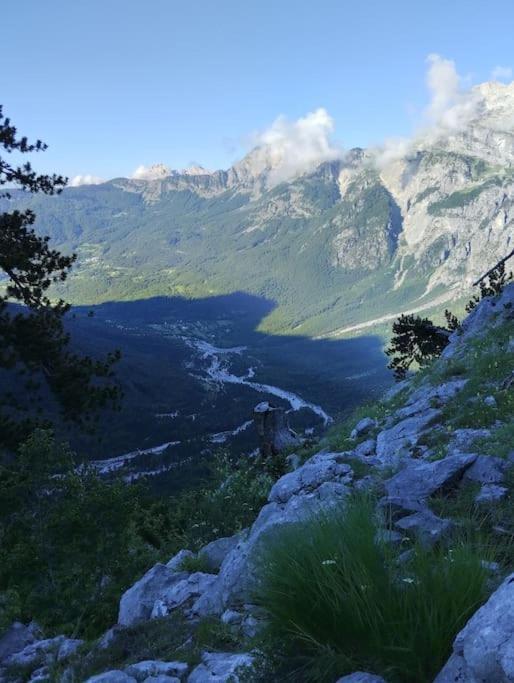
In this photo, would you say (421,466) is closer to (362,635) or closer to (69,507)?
(362,635)

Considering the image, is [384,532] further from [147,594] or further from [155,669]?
[147,594]

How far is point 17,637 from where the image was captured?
1352cm

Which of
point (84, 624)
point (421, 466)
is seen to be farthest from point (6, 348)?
point (421, 466)

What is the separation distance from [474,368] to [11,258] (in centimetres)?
1790

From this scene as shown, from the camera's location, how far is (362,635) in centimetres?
432

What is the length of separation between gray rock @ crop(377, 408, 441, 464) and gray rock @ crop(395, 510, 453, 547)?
5355 millimetres

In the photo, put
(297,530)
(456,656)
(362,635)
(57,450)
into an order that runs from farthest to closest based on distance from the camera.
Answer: (57,450)
(297,530)
(362,635)
(456,656)

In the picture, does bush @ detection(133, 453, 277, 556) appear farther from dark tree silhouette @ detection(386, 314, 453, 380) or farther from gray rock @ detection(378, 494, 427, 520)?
dark tree silhouette @ detection(386, 314, 453, 380)

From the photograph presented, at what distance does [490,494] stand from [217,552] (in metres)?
6.21

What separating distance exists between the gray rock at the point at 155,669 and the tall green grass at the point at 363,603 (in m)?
1.98

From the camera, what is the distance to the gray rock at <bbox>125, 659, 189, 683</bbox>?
6.18 meters

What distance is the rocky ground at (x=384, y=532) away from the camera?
4.80 metres

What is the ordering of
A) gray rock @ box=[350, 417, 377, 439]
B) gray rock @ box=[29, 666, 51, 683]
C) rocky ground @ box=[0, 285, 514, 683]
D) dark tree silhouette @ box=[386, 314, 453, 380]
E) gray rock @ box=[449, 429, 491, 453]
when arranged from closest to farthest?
rocky ground @ box=[0, 285, 514, 683]
gray rock @ box=[29, 666, 51, 683]
gray rock @ box=[449, 429, 491, 453]
gray rock @ box=[350, 417, 377, 439]
dark tree silhouette @ box=[386, 314, 453, 380]

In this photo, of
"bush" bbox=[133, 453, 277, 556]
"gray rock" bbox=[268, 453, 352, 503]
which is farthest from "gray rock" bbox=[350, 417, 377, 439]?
"gray rock" bbox=[268, 453, 352, 503]
